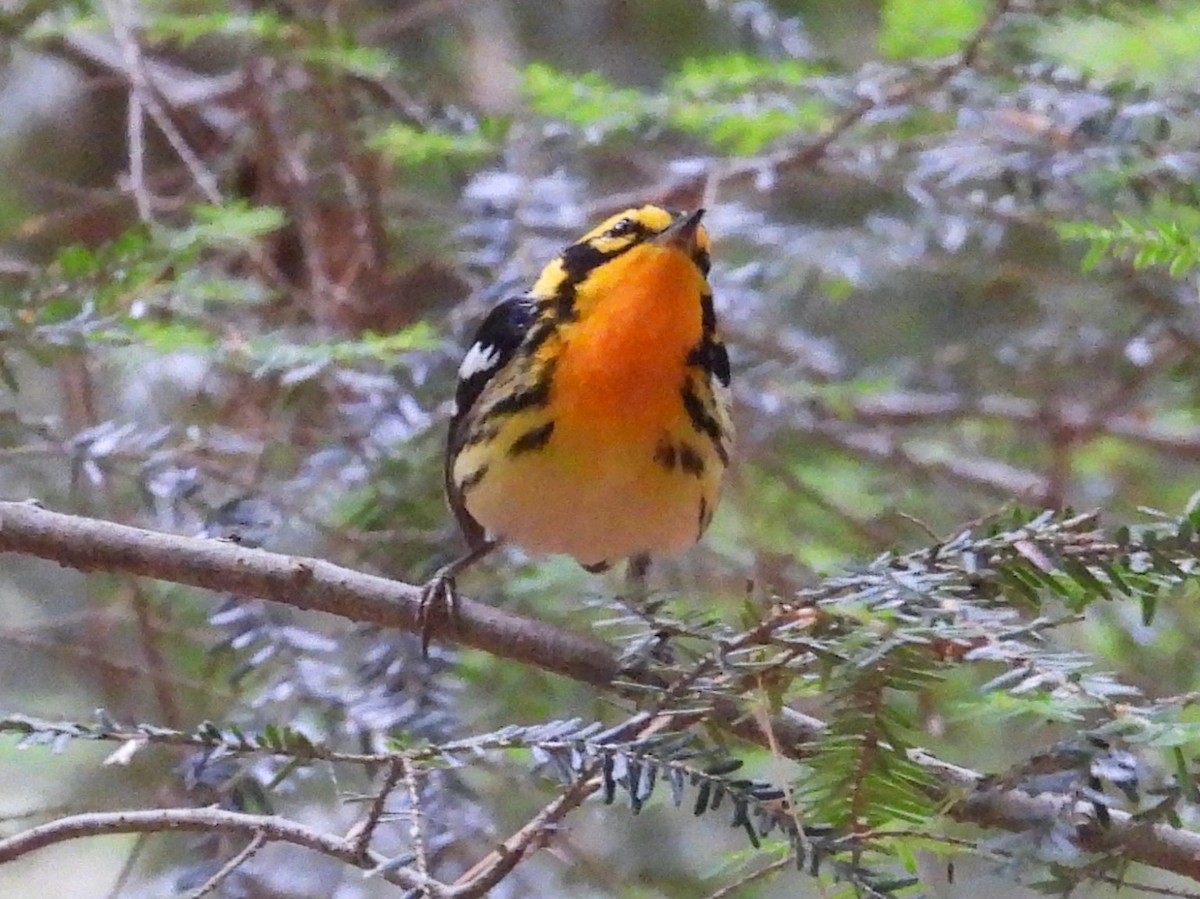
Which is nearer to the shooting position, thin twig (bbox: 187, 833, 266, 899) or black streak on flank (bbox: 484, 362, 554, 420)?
thin twig (bbox: 187, 833, 266, 899)

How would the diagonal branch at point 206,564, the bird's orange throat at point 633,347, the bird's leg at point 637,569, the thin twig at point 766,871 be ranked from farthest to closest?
the bird's leg at point 637,569
the bird's orange throat at point 633,347
the diagonal branch at point 206,564
the thin twig at point 766,871

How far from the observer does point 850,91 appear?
4.64ft

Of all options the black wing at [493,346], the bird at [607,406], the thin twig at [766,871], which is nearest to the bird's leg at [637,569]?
the bird at [607,406]

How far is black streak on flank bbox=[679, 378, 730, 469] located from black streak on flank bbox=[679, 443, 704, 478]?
2cm

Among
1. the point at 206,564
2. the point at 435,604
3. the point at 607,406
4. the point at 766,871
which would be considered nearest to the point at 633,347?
the point at 607,406

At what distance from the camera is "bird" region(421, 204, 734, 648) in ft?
4.22

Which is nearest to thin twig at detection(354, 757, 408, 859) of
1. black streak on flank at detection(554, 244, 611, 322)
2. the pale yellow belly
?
the pale yellow belly

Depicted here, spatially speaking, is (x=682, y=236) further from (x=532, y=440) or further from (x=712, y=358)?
(x=532, y=440)

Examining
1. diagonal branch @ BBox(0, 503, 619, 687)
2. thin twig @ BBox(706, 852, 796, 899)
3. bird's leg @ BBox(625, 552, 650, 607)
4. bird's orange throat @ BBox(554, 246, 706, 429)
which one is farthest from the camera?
bird's leg @ BBox(625, 552, 650, 607)

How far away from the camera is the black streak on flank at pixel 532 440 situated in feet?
4.25

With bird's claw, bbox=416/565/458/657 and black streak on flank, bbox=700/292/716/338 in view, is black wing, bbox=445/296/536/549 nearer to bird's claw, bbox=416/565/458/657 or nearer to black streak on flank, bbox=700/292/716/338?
black streak on flank, bbox=700/292/716/338

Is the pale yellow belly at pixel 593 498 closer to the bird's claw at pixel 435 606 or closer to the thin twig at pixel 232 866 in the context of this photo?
the bird's claw at pixel 435 606

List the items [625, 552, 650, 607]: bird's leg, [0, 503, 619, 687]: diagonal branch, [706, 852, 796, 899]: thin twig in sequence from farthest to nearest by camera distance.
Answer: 1. [625, 552, 650, 607]: bird's leg
2. [0, 503, 619, 687]: diagonal branch
3. [706, 852, 796, 899]: thin twig

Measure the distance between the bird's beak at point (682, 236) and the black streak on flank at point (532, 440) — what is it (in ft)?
0.70
